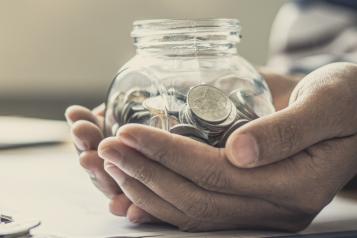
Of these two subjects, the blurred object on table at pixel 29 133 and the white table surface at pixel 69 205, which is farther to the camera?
the blurred object on table at pixel 29 133

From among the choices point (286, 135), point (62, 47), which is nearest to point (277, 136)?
point (286, 135)

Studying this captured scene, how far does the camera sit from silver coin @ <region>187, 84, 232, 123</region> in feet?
2.00

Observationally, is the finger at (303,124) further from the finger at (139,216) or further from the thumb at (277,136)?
the finger at (139,216)

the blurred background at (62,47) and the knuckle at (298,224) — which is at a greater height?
the blurred background at (62,47)

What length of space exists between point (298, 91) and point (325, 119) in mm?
50

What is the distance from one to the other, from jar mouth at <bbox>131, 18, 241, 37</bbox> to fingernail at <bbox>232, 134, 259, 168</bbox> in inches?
6.1

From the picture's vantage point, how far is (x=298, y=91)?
2.07 feet

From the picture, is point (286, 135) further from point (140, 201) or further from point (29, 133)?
point (29, 133)

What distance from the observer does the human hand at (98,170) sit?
629 millimetres

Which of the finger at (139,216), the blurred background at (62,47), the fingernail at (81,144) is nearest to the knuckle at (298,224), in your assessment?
the finger at (139,216)

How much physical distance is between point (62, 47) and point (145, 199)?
1650 mm

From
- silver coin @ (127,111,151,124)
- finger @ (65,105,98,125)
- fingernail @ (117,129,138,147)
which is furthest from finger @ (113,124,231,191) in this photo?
finger @ (65,105,98,125)

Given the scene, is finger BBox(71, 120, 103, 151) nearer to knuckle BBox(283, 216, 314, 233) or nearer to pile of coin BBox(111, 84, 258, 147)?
pile of coin BBox(111, 84, 258, 147)

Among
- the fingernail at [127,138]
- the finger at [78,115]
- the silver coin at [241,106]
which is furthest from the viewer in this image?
the finger at [78,115]
